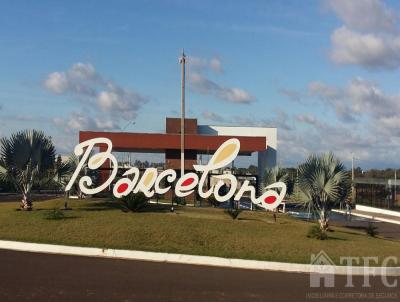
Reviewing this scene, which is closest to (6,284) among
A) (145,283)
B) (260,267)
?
(145,283)

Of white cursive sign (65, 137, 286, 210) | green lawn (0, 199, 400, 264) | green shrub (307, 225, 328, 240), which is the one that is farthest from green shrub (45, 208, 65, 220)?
green shrub (307, 225, 328, 240)

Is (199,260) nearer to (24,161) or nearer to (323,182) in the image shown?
(323,182)

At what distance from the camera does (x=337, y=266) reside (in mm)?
15414

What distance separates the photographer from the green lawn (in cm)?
1722

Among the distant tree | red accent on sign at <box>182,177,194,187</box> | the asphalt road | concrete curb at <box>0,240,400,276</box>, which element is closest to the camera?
the asphalt road

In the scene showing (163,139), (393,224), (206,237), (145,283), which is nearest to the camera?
(145,283)

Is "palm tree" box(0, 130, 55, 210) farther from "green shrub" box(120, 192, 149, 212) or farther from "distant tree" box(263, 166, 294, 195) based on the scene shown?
"distant tree" box(263, 166, 294, 195)

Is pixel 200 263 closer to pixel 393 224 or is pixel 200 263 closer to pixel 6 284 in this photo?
pixel 6 284

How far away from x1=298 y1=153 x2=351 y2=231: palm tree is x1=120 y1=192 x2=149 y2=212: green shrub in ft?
22.5

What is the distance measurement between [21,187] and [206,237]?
9954mm

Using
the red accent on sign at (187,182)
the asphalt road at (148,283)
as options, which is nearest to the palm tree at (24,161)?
the red accent on sign at (187,182)

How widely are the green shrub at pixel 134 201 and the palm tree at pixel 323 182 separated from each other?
6.87 meters

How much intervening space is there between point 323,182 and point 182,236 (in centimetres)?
719

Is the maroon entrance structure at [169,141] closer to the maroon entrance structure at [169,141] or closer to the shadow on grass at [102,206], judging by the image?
the maroon entrance structure at [169,141]
